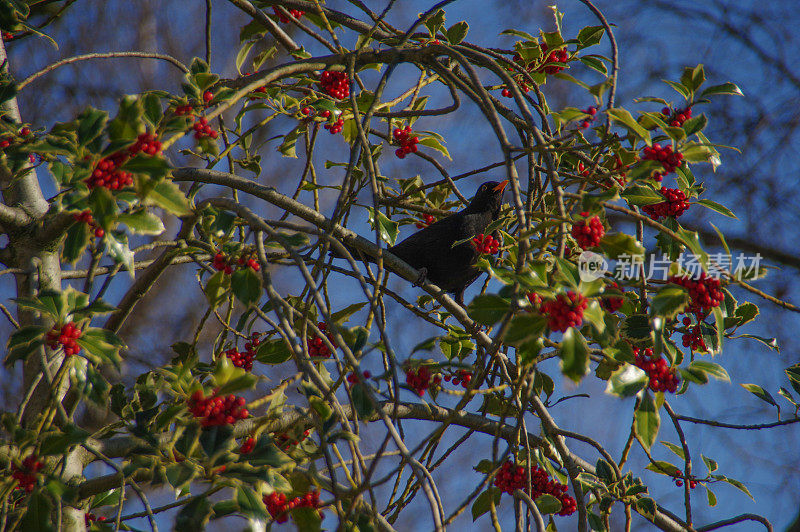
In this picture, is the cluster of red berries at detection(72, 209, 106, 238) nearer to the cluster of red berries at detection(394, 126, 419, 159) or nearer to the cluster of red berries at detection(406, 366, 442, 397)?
the cluster of red berries at detection(406, 366, 442, 397)

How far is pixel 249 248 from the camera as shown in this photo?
1.38 meters

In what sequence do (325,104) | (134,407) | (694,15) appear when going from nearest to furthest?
(134,407) < (325,104) < (694,15)

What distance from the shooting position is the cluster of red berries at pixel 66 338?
1.20 m

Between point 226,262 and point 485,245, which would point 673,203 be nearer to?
point 485,245

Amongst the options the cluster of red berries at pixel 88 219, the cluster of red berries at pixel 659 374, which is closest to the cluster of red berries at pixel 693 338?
the cluster of red berries at pixel 659 374

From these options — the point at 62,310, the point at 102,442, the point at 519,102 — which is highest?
the point at 519,102

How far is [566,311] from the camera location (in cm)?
99

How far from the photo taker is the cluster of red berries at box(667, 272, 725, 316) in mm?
1243

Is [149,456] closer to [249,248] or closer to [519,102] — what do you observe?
[249,248]

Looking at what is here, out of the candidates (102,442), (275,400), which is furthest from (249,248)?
(102,442)

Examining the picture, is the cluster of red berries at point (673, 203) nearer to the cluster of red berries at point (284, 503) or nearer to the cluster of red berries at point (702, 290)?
the cluster of red berries at point (702, 290)

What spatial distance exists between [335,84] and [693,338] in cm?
118

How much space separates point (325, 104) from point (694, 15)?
331cm

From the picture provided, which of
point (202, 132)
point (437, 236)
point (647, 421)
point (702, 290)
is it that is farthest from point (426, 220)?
point (647, 421)
